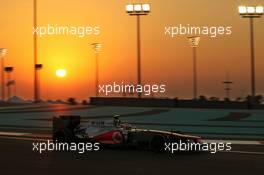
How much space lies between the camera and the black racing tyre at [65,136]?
16.8m

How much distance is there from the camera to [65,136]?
55.3ft

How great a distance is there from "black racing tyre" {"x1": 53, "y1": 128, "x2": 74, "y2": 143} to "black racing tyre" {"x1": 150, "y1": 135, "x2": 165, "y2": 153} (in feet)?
8.72

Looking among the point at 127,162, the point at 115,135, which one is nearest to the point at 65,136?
the point at 115,135

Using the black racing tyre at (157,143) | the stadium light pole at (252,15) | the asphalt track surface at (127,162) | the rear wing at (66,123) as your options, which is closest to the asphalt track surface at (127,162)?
the asphalt track surface at (127,162)

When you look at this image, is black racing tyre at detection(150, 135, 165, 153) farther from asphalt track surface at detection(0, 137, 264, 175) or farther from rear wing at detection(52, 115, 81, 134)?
rear wing at detection(52, 115, 81, 134)

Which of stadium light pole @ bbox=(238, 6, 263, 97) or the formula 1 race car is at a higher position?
stadium light pole @ bbox=(238, 6, 263, 97)

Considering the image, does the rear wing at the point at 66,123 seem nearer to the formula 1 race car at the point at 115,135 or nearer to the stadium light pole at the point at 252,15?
the formula 1 race car at the point at 115,135

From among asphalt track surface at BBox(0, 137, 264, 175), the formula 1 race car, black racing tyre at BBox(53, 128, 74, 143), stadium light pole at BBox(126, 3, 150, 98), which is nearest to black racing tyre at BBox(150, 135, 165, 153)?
the formula 1 race car

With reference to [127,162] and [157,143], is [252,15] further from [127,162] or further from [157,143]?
[127,162]

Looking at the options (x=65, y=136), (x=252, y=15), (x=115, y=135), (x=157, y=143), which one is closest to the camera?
(x=157, y=143)

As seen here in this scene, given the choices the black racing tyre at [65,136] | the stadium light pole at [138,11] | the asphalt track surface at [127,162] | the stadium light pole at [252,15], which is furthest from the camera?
the stadium light pole at [252,15]

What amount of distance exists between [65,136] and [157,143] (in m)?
3.06

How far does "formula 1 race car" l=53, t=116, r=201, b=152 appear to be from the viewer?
1518 cm

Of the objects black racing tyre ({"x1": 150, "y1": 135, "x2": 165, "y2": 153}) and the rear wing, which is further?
the rear wing
